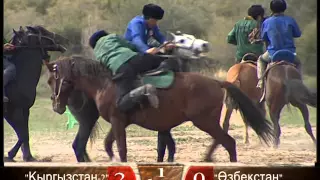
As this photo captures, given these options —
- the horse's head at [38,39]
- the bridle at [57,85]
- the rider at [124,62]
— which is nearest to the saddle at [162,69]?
the rider at [124,62]

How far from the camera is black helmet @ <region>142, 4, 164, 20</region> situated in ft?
40.1

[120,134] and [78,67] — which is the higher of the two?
[78,67]

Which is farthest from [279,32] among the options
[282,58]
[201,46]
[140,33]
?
[140,33]

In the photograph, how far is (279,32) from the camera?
12250mm

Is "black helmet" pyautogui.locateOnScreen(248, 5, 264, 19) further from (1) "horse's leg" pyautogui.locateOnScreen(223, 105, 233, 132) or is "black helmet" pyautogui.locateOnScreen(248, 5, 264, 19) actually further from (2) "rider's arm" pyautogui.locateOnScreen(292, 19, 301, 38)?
(1) "horse's leg" pyautogui.locateOnScreen(223, 105, 233, 132)

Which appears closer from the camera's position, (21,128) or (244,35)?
(244,35)

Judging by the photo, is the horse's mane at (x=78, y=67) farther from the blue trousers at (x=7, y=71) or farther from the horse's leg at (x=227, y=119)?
the horse's leg at (x=227, y=119)

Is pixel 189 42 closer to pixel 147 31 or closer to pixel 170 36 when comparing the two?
pixel 170 36

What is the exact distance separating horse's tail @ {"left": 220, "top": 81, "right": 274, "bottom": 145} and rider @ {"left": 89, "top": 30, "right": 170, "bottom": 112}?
67 cm

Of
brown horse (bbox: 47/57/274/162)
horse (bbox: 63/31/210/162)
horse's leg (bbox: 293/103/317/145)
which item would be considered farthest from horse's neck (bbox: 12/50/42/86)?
horse's leg (bbox: 293/103/317/145)

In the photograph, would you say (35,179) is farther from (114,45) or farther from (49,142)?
(114,45)

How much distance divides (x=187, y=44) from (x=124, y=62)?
22.9 inches

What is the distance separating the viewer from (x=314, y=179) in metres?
12.3

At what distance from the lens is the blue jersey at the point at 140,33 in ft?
40.0
